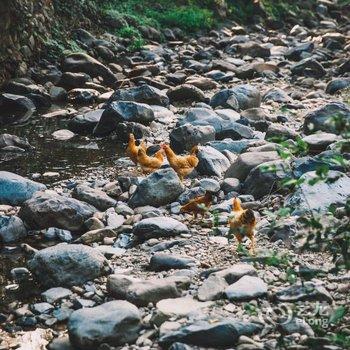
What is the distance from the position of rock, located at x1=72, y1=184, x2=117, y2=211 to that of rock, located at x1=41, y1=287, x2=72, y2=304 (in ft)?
6.09

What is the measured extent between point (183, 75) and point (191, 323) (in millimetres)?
9855

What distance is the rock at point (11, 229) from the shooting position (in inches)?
217

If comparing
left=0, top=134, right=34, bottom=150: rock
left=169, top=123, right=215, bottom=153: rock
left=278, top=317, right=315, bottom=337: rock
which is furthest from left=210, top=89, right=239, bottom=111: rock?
left=278, top=317, right=315, bottom=337: rock

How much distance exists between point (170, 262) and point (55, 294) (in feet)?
2.80

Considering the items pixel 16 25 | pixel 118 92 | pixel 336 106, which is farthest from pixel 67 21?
pixel 336 106

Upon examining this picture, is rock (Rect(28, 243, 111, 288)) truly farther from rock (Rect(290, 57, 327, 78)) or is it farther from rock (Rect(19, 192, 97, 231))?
rock (Rect(290, 57, 327, 78))

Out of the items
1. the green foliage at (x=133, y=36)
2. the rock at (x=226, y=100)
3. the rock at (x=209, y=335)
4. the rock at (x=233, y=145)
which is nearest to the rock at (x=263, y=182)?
the rock at (x=233, y=145)

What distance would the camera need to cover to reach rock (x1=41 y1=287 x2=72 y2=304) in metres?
4.41

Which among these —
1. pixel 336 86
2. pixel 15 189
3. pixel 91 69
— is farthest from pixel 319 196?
pixel 91 69

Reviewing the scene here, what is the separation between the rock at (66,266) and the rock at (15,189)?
174cm

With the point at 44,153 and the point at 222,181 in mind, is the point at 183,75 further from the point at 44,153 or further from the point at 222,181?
the point at 222,181

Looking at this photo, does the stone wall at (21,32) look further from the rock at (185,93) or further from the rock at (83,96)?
the rock at (185,93)

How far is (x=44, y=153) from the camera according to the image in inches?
328

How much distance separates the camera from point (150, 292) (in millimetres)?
4113
